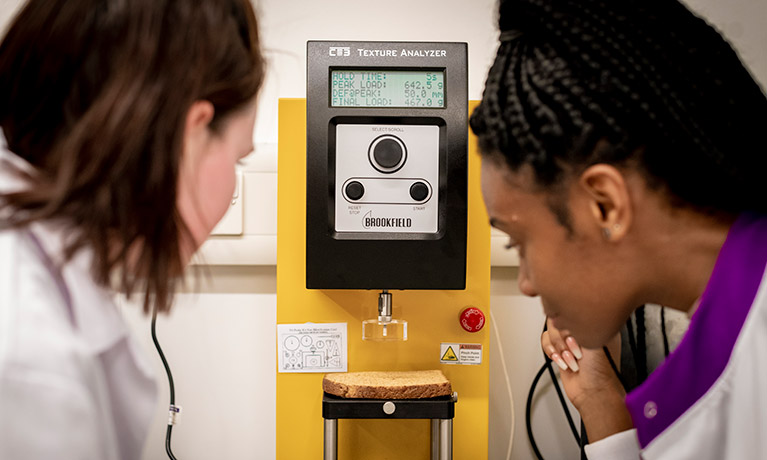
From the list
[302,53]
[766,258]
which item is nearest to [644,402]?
[766,258]

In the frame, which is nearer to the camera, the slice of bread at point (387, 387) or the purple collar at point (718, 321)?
the purple collar at point (718, 321)

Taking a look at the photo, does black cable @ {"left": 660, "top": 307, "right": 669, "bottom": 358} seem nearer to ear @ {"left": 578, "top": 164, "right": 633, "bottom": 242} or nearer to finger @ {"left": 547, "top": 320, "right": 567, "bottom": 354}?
finger @ {"left": 547, "top": 320, "right": 567, "bottom": 354}

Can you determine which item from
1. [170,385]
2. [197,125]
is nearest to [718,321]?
[197,125]

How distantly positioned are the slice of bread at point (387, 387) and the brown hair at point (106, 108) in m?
0.44

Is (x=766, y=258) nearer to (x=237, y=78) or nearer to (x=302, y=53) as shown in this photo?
(x=237, y=78)

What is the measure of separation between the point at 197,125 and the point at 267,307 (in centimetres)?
84

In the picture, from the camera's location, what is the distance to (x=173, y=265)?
67 centimetres

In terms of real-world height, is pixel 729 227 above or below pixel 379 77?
below

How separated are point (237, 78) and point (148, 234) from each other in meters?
0.19

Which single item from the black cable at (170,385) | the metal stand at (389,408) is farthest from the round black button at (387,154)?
the black cable at (170,385)

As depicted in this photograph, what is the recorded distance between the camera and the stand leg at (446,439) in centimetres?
104

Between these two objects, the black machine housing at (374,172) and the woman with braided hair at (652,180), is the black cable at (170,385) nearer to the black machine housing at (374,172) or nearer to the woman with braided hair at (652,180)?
the black machine housing at (374,172)

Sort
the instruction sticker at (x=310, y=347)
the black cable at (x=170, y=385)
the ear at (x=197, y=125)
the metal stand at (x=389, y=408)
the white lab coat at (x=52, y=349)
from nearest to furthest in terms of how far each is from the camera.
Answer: the white lab coat at (x=52, y=349)
the ear at (x=197, y=125)
the metal stand at (x=389, y=408)
the instruction sticker at (x=310, y=347)
the black cable at (x=170, y=385)

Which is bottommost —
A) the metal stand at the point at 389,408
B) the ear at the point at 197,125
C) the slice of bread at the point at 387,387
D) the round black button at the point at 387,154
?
the metal stand at the point at 389,408
